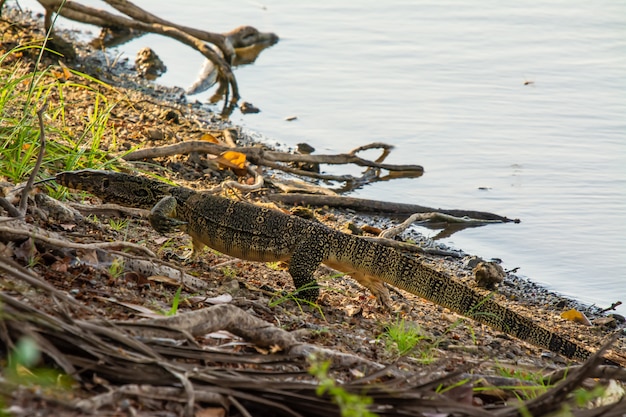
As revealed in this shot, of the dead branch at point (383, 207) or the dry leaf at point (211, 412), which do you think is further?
the dead branch at point (383, 207)

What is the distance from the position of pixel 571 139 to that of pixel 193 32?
4517 mm

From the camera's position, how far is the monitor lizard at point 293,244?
212 inches

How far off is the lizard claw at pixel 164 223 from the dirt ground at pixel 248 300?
0.15 metres

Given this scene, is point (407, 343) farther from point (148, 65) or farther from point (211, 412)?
point (148, 65)

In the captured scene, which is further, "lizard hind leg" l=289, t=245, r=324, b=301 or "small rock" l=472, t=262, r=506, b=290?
"small rock" l=472, t=262, r=506, b=290

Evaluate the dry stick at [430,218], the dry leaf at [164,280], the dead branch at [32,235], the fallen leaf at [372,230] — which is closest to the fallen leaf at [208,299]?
the dry leaf at [164,280]

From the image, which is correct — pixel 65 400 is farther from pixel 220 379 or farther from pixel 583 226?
pixel 583 226

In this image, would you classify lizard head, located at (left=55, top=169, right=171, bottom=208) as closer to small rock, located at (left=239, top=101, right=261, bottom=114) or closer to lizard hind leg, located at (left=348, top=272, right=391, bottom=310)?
lizard hind leg, located at (left=348, top=272, right=391, bottom=310)

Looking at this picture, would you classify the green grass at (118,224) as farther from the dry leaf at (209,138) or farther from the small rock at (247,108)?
the small rock at (247,108)

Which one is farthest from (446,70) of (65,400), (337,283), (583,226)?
(65,400)

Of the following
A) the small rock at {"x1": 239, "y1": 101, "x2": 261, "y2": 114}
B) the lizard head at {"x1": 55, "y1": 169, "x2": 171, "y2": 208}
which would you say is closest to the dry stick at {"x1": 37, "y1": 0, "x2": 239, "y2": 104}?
the small rock at {"x1": 239, "y1": 101, "x2": 261, "y2": 114}

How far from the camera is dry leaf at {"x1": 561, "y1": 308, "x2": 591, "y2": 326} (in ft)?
21.4

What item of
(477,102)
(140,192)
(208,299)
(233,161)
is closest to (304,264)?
(140,192)

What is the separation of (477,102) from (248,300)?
25.3ft
